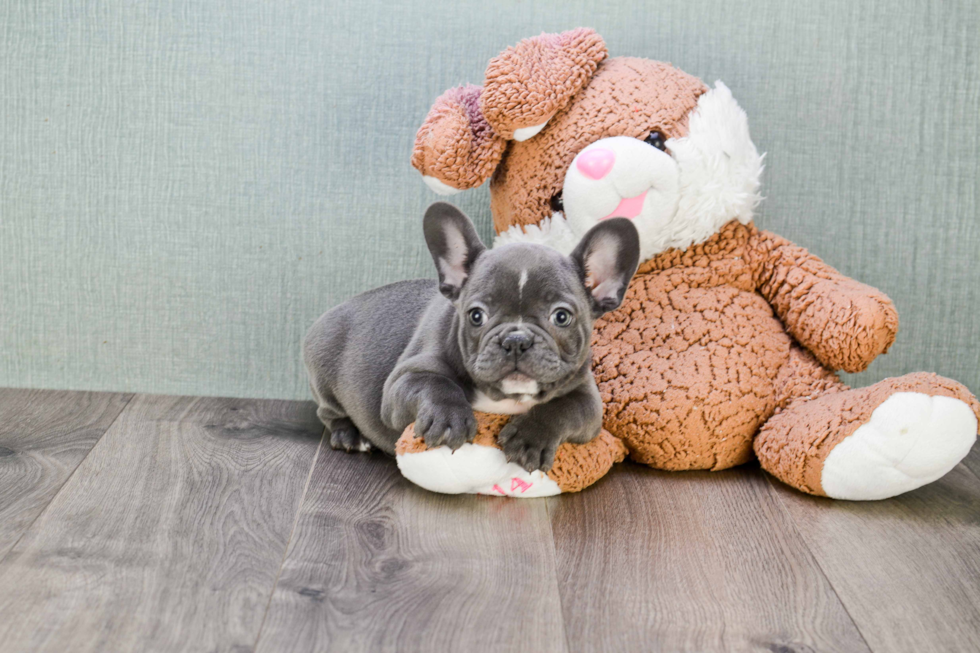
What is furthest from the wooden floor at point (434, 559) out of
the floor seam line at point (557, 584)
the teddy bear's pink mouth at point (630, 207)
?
the teddy bear's pink mouth at point (630, 207)

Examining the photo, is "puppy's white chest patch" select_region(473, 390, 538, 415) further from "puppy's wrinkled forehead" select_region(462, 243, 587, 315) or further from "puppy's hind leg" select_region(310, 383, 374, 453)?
"puppy's hind leg" select_region(310, 383, 374, 453)

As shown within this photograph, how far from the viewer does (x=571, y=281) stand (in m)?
1.36

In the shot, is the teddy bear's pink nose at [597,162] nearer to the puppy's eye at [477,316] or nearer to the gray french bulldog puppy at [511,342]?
the gray french bulldog puppy at [511,342]

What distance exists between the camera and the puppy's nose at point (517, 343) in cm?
129

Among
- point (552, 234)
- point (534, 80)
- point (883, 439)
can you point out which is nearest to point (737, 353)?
point (883, 439)

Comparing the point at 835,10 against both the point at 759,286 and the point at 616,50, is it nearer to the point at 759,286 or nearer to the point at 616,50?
the point at 616,50

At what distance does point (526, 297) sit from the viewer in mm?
1323

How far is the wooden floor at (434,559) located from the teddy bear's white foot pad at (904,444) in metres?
0.06

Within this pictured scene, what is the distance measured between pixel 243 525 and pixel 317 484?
188mm

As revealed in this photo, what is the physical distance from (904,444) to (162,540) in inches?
43.7

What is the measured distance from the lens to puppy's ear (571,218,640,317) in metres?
1.34

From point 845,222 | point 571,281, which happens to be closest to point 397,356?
point 571,281

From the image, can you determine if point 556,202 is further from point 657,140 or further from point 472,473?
point 472,473

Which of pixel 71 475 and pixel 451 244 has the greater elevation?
pixel 451 244
